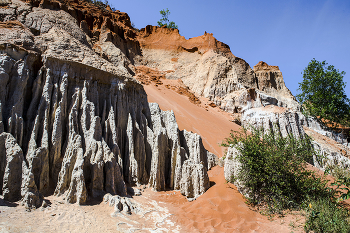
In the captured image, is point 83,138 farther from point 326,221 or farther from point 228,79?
point 228,79

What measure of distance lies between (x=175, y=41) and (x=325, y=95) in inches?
938

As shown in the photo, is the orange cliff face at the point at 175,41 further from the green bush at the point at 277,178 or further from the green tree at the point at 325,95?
the green bush at the point at 277,178

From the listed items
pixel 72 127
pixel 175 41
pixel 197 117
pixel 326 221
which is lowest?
pixel 326 221

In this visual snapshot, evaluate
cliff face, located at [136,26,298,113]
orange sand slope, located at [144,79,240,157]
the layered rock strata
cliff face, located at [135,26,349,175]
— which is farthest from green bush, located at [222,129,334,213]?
cliff face, located at [136,26,298,113]

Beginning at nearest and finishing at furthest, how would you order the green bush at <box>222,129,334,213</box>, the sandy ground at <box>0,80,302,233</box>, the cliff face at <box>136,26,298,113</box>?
the sandy ground at <box>0,80,302,233</box>, the green bush at <box>222,129,334,213</box>, the cliff face at <box>136,26,298,113</box>

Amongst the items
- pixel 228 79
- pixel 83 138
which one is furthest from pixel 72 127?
pixel 228 79

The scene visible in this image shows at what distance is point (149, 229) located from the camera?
720cm

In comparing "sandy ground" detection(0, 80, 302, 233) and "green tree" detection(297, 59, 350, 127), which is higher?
"green tree" detection(297, 59, 350, 127)

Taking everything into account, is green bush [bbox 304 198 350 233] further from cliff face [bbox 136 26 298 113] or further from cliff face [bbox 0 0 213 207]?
cliff face [bbox 136 26 298 113]

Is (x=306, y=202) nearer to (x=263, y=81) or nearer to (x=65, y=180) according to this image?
(x=65, y=180)

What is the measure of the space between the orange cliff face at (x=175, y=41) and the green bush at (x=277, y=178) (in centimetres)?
2812

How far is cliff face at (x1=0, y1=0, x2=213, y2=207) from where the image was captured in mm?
7938

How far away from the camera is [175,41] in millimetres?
38281

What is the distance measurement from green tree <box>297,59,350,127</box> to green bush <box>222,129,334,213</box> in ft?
67.2
